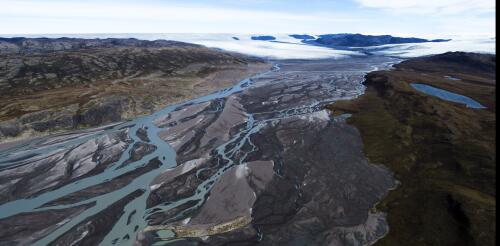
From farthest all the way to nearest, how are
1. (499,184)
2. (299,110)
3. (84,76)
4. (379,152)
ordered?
(84,76), (299,110), (379,152), (499,184)

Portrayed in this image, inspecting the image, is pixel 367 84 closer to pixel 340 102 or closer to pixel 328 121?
pixel 340 102

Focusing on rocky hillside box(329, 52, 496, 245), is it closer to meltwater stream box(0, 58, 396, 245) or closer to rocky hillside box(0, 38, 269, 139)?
meltwater stream box(0, 58, 396, 245)

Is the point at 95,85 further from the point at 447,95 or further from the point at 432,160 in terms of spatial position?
the point at 447,95

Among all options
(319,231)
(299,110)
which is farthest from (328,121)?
(319,231)

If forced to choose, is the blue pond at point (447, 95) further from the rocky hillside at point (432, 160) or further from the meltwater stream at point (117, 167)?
the meltwater stream at point (117, 167)

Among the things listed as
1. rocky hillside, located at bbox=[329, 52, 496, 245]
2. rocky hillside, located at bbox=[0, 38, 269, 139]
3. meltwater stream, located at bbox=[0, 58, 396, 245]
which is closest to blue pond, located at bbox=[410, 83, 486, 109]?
rocky hillside, located at bbox=[329, 52, 496, 245]

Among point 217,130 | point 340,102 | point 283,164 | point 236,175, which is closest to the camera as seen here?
point 236,175

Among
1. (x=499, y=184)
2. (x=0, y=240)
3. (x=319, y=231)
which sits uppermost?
(x=499, y=184)
